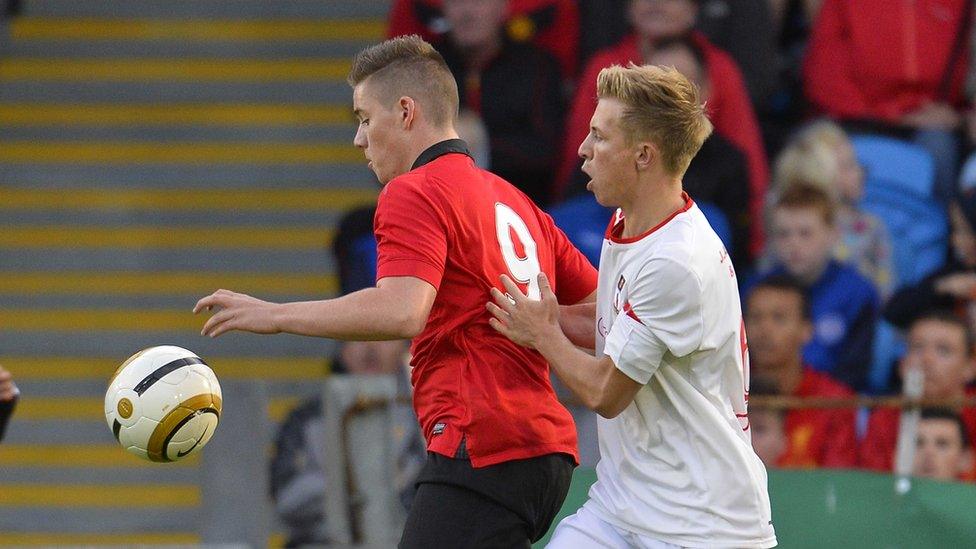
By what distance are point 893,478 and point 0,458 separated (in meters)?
5.26

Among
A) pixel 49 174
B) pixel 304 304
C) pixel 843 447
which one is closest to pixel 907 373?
pixel 843 447

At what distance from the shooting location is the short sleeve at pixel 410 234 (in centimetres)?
382

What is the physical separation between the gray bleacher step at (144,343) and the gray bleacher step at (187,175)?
36.0 inches

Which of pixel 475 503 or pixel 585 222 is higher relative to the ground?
pixel 585 222

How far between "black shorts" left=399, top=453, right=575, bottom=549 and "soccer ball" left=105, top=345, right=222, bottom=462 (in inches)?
29.2

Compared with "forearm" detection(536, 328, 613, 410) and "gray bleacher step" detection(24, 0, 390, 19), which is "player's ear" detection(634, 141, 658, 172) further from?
"gray bleacher step" detection(24, 0, 390, 19)

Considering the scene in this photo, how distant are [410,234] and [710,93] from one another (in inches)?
170

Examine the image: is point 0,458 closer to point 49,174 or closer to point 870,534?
point 49,174

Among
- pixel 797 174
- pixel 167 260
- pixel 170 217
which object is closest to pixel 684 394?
pixel 797 174

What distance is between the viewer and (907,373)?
6945 millimetres

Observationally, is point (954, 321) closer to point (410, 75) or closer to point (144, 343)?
point (410, 75)

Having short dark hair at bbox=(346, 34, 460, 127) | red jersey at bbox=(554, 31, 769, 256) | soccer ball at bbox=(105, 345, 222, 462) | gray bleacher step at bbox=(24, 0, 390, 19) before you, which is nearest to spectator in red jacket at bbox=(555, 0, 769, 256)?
red jersey at bbox=(554, 31, 769, 256)

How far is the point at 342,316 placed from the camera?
3727 mm

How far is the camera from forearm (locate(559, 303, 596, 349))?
4391 millimetres
